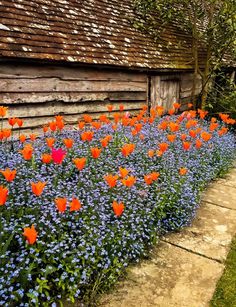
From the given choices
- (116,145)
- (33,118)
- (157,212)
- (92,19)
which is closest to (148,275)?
(157,212)

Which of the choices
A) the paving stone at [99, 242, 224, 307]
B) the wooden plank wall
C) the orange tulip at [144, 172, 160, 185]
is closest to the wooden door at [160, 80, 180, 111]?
the wooden plank wall

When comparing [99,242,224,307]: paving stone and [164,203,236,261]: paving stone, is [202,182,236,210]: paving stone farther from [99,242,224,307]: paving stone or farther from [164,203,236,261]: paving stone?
[99,242,224,307]: paving stone

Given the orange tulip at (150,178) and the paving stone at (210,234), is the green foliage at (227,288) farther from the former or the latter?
the orange tulip at (150,178)

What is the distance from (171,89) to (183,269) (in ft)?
26.3

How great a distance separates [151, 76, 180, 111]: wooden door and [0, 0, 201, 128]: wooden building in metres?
0.03

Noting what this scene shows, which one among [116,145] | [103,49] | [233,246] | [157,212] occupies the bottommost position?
[233,246]

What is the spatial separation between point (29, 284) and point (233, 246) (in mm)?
2461

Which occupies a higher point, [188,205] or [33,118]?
[33,118]

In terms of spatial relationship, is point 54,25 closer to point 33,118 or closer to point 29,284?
point 33,118

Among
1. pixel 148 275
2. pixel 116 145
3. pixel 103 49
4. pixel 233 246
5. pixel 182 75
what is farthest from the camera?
pixel 182 75

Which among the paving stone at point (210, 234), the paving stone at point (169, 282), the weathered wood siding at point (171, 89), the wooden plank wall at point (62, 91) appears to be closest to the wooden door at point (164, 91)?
the weathered wood siding at point (171, 89)

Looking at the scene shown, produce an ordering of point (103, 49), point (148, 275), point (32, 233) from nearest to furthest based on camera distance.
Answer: point (32, 233) → point (148, 275) → point (103, 49)

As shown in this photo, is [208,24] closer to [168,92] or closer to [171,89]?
[171,89]

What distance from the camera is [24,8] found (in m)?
6.70
